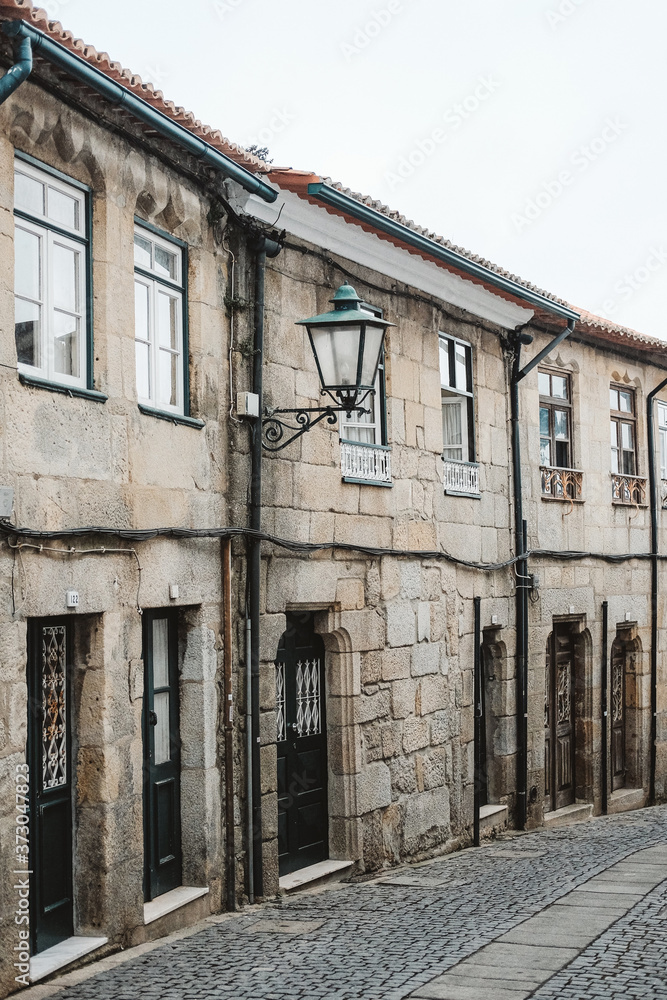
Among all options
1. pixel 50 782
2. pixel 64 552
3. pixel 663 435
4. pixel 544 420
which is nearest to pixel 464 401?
pixel 544 420

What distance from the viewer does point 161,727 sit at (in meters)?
8.46

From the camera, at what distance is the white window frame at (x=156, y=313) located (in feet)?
26.9

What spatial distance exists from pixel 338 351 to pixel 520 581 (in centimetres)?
591

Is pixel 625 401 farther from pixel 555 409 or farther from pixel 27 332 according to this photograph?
pixel 27 332

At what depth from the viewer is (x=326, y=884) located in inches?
395

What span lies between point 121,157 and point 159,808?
13.5 feet

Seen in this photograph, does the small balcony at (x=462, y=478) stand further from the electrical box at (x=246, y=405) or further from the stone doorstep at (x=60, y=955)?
the stone doorstep at (x=60, y=955)

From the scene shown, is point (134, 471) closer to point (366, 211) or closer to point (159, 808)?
point (159, 808)

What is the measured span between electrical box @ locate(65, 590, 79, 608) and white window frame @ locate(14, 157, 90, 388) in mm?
1152

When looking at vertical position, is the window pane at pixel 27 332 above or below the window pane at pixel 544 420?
below

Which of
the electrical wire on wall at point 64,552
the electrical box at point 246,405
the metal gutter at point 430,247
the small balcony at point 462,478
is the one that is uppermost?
the metal gutter at point 430,247

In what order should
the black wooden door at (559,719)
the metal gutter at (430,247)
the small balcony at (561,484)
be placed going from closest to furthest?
the metal gutter at (430,247), the small balcony at (561,484), the black wooden door at (559,719)

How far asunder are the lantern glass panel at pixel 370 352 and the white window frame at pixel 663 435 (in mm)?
9649

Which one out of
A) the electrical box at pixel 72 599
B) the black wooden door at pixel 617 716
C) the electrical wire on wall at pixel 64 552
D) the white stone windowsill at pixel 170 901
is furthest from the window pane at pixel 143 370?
the black wooden door at pixel 617 716
